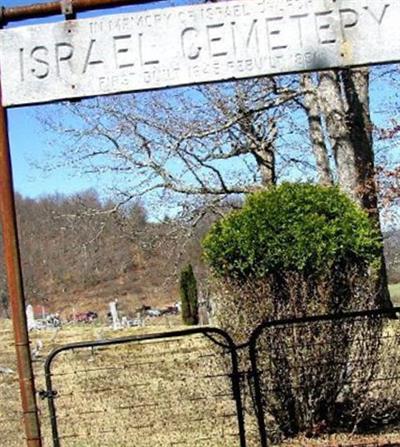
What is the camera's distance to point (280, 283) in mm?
5566

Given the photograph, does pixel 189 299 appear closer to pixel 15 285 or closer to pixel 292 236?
pixel 292 236

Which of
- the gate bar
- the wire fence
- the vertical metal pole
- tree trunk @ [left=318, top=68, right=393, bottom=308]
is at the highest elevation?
tree trunk @ [left=318, top=68, right=393, bottom=308]

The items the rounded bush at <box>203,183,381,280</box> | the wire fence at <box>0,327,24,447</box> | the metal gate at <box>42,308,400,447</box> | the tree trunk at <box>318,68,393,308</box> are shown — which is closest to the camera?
the metal gate at <box>42,308,400,447</box>

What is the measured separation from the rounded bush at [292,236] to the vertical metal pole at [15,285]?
9.20 ft

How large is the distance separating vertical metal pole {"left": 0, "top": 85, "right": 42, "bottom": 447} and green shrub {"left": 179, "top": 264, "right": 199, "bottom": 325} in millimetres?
18292

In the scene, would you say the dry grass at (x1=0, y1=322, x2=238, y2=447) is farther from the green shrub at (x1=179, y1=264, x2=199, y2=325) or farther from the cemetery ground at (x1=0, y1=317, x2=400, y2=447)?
the green shrub at (x1=179, y1=264, x2=199, y2=325)

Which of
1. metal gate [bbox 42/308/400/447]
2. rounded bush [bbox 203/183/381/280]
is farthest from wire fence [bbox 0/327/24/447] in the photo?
rounded bush [bbox 203/183/381/280]

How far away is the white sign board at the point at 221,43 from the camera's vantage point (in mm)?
2918

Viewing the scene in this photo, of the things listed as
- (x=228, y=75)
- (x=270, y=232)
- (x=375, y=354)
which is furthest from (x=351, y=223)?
(x=228, y=75)

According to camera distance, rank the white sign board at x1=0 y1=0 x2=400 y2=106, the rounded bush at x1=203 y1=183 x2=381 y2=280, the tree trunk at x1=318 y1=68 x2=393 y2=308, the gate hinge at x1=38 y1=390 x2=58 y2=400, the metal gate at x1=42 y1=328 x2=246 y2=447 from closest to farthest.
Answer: the white sign board at x1=0 y1=0 x2=400 y2=106
the gate hinge at x1=38 y1=390 x2=58 y2=400
the metal gate at x1=42 y1=328 x2=246 y2=447
the rounded bush at x1=203 y1=183 x2=381 y2=280
the tree trunk at x1=318 y1=68 x2=393 y2=308

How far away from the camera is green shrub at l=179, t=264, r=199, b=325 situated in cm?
2152

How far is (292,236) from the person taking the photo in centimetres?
558

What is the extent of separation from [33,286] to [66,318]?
4504 mm

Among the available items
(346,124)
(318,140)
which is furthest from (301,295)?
(318,140)
